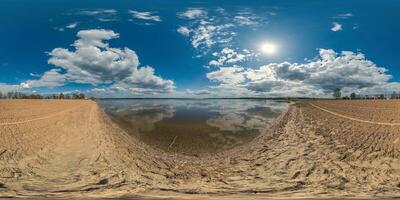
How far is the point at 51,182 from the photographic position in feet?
33.2

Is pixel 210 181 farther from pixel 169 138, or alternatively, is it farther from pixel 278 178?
pixel 169 138

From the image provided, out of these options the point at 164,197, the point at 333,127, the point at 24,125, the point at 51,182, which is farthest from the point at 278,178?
the point at 24,125

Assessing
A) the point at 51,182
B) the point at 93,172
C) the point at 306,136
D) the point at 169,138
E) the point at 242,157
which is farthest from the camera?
the point at 169,138

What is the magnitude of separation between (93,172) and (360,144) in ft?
44.4

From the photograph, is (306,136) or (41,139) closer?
(41,139)

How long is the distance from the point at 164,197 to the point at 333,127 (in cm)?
2037

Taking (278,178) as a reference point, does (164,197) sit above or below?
above

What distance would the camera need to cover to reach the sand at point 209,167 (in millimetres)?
8648

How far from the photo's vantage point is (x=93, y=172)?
38.1 feet

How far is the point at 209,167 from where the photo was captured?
1360 cm

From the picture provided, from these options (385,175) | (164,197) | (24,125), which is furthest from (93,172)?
(24,125)

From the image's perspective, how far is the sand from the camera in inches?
340

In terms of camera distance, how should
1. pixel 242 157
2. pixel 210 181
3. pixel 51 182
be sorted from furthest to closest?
1. pixel 242 157
2. pixel 210 181
3. pixel 51 182

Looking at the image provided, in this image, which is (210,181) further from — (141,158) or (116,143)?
(116,143)
